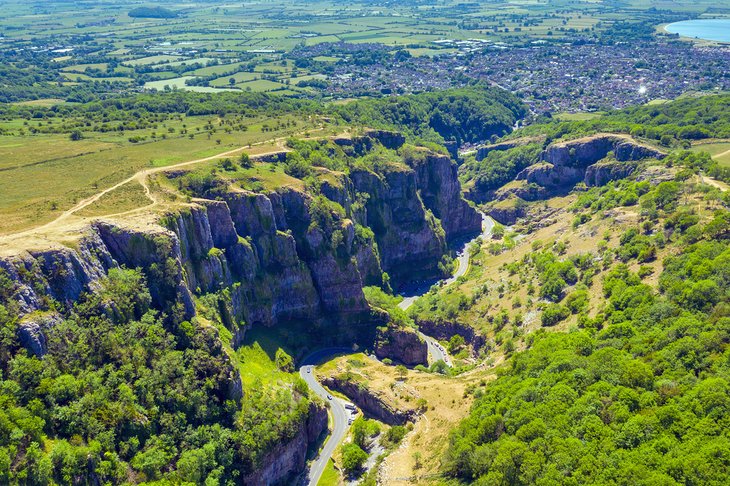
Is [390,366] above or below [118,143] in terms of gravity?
below

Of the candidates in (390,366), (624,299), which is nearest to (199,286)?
(390,366)

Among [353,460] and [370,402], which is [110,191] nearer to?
[370,402]

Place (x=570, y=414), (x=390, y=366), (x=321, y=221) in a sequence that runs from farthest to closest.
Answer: (x=321, y=221) < (x=390, y=366) < (x=570, y=414)

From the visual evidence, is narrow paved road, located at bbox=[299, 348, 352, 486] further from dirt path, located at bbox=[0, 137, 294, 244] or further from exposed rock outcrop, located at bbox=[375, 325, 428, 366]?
dirt path, located at bbox=[0, 137, 294, 244]

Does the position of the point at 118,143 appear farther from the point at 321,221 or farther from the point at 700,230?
the point at 700,230

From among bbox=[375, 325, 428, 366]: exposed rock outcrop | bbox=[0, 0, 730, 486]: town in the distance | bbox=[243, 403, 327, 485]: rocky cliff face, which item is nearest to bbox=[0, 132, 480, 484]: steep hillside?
bbox=[243, 403, 327, 485]: rocky cliff face

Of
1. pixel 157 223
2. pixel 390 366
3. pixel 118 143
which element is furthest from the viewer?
pixel 118 143

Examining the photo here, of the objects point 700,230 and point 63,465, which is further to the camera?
point 700,230
